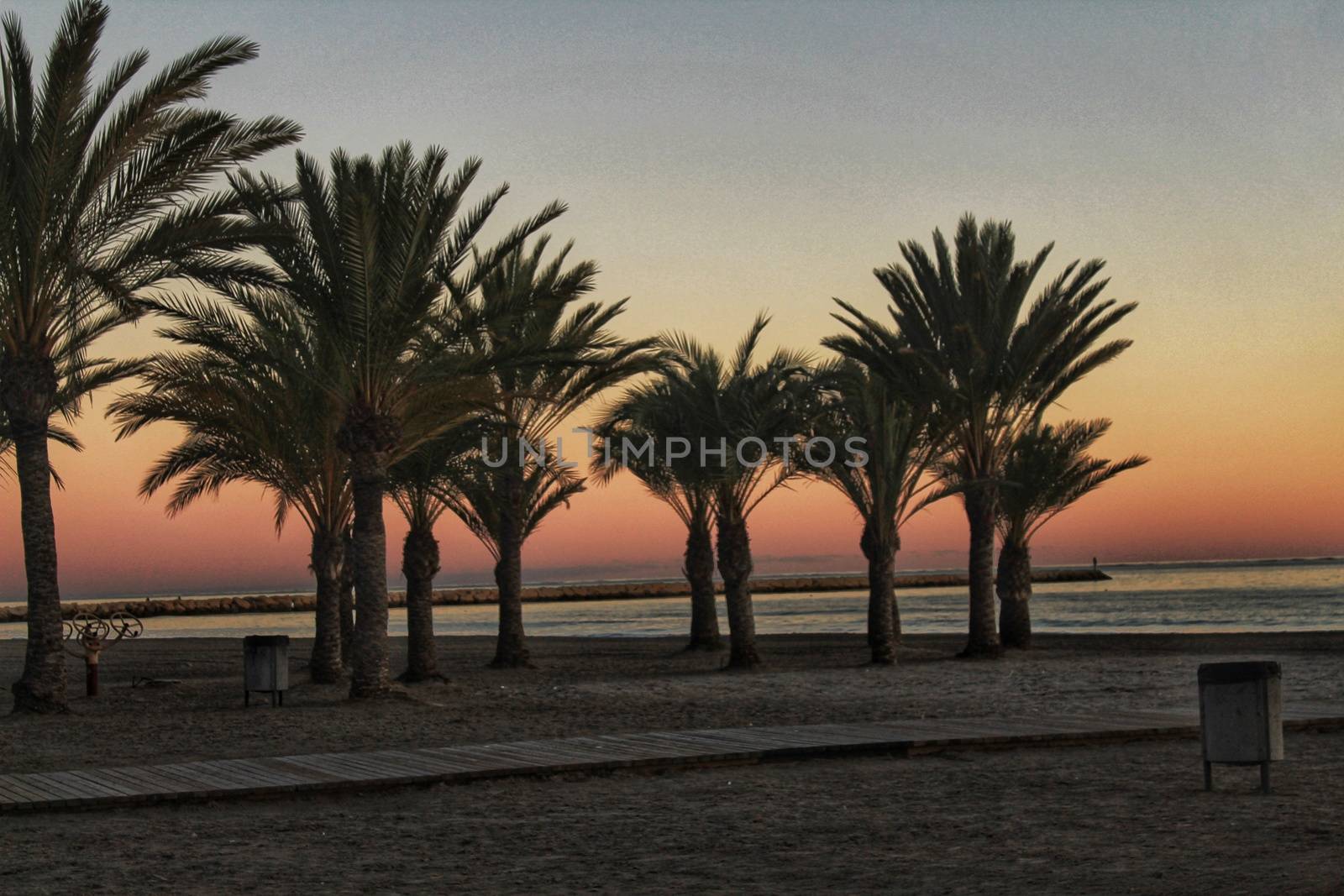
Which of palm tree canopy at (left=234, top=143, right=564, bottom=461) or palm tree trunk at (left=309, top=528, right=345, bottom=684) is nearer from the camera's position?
palm tree canopy at (left=234, top=143, right=564, bottom=461)

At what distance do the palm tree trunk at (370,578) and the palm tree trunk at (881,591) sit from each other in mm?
9756

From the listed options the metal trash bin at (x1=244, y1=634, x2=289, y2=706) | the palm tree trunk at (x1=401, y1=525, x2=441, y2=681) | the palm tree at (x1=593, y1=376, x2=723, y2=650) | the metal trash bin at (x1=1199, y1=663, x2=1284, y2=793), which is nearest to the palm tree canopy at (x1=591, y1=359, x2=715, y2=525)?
the palm tree at (x1=593, y1=376, x2=723, y2=650)

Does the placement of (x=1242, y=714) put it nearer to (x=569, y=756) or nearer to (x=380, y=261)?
(x=569, y=756)

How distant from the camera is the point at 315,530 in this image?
22984mm

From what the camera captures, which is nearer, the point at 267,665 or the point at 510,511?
the point at 267,665

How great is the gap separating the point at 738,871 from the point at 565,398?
17.6 m

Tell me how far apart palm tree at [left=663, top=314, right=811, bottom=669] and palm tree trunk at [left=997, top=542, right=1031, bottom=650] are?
18.1 ft

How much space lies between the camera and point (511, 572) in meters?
26.2

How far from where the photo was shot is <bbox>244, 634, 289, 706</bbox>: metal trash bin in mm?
18500

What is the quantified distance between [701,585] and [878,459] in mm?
6329

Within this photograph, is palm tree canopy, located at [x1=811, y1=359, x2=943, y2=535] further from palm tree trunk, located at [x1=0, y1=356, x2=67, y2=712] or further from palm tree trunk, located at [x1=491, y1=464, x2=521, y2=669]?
palm tree trunk, located at [x1=0, y1=356, x2=67, y2=712]

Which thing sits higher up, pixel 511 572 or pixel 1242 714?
pixel 511 572

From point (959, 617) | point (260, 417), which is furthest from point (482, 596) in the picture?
point (260, 417)

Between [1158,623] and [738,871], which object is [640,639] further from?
[738,871]
